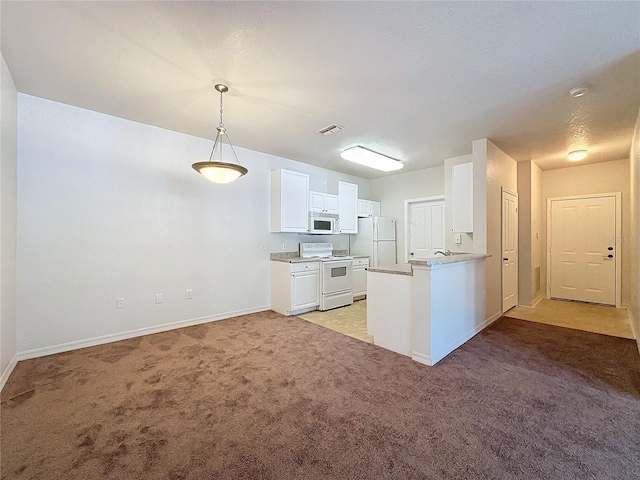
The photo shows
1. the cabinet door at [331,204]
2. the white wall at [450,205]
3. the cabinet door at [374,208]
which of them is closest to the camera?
the white wall at [450,205]

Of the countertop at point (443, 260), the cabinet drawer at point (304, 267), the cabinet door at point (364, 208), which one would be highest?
the cabinet door at point (364, 208)

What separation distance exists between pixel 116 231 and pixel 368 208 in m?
4.68

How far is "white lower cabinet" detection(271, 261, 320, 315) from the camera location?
434 cm

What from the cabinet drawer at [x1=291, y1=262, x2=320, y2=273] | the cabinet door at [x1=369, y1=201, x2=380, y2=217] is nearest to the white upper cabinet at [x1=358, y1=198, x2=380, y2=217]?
the cabinet door at [x1=369, y1=201, x2=380, y2=217]

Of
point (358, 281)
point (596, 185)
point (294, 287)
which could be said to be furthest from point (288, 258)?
point (596, 185)

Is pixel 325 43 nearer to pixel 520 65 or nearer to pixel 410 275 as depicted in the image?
pixel 520 65

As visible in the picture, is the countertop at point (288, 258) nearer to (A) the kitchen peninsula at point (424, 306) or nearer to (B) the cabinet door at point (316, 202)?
(B) the cabinet door at point (316, 202)

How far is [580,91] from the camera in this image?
253 centimetres

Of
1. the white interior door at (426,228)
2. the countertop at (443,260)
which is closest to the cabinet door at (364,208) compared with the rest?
the white interior door at (426,228)

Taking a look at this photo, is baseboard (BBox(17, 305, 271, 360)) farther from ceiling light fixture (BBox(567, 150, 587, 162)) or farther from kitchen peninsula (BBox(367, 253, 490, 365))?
ceiling light fixture (BBox(567, 150, 587, 162))

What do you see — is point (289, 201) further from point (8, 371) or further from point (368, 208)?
point (8, 371)

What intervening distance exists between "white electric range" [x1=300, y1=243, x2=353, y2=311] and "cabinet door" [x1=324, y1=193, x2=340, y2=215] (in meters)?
0.72

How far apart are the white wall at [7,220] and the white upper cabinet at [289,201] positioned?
3009 millimetres

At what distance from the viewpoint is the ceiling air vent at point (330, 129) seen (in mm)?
3478
